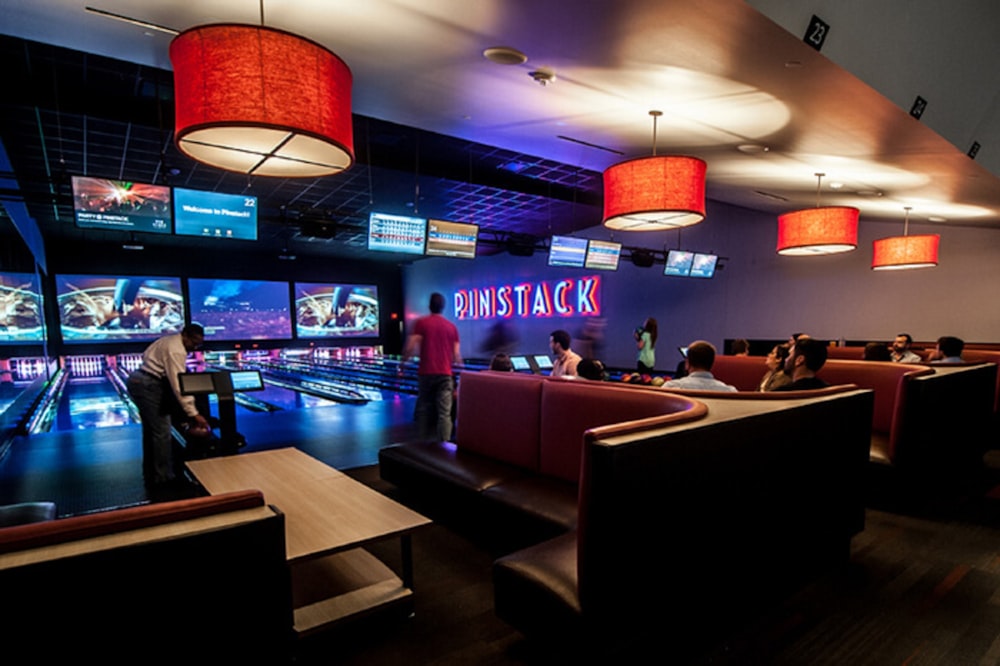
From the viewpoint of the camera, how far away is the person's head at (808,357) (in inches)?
111

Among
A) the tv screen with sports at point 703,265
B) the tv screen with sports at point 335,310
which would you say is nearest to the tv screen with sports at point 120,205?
the tv screen with sports at point 703,265

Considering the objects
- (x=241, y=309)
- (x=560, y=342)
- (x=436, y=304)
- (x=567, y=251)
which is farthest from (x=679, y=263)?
(x=241, y=309)

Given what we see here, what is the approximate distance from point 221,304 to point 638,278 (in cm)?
1212

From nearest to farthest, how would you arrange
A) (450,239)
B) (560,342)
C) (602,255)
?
(560,342)
(450,239)
(602,255)

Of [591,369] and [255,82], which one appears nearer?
[255,82]

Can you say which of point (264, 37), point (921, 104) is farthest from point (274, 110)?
point (921, 104)

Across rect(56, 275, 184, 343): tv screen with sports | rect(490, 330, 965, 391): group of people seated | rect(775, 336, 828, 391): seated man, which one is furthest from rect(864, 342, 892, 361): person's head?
rect(56, 275, 184, 343): tv screen with sports

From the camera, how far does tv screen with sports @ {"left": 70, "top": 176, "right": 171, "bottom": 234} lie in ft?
13.2

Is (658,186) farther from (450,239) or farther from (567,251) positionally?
(567,251)

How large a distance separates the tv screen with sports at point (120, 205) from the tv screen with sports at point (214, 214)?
0.35 ft

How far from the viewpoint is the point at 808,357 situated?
9.36 ft

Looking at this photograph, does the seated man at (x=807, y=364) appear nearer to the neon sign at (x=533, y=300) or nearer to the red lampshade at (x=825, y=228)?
the red lampshade at (x=825, y=228)

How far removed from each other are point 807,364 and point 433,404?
8.93ft

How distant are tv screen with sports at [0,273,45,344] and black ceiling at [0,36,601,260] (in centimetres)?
113
